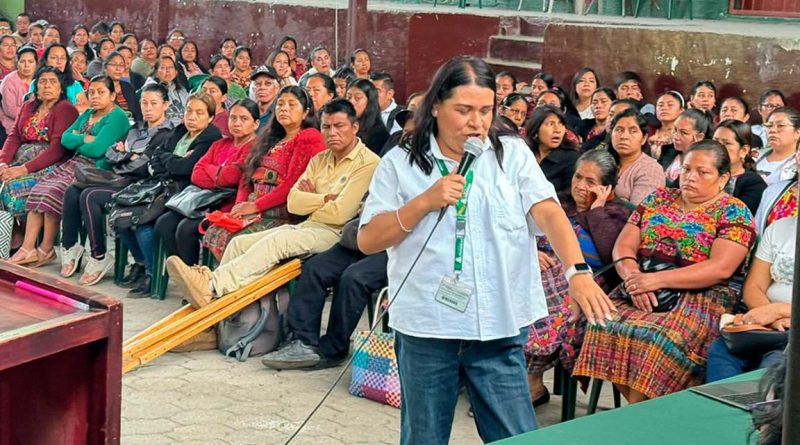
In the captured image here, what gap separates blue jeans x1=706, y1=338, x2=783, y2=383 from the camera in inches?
199

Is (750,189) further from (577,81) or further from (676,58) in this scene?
(676,58)

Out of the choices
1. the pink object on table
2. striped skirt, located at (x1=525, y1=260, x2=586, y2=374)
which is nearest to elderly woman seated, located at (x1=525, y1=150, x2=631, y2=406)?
striped skirt, located at (x1=525, y1=260, x2=586, y2=374)

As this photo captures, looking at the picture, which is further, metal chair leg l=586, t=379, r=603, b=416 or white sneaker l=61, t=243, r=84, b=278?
white sneaker l=61, t=243, r=84, b=278

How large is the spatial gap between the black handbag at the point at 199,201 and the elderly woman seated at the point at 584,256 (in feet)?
8.01

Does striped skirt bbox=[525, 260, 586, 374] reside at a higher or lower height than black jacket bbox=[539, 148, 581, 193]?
lower

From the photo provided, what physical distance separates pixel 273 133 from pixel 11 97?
477cm

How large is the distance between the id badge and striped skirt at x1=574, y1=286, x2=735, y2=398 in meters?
1.86

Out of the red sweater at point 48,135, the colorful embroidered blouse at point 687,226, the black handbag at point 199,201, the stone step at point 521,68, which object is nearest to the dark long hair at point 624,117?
the colorful embroidered blouse at point 687,226

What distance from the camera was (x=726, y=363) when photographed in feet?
16.7

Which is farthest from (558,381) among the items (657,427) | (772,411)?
(772,411)

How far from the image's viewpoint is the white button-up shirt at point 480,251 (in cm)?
369

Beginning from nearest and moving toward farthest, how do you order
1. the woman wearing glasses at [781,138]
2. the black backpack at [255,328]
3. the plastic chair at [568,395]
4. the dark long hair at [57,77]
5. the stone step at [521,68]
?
the plastic chair at [568,395]
the black backpack at [255,328]
the woman wearing glasses at [781,138]
the dark long hair at [57,77]
the stone step at [521,68]

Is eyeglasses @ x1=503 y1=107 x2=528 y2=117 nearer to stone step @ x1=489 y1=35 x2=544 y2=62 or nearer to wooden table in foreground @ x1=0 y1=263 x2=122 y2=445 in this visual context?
stone step @ x1=489 y1=35 x2=544 y2=62

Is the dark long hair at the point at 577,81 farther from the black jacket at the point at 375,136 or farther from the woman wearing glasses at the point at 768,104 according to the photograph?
the black jacket at the point at 375,136
